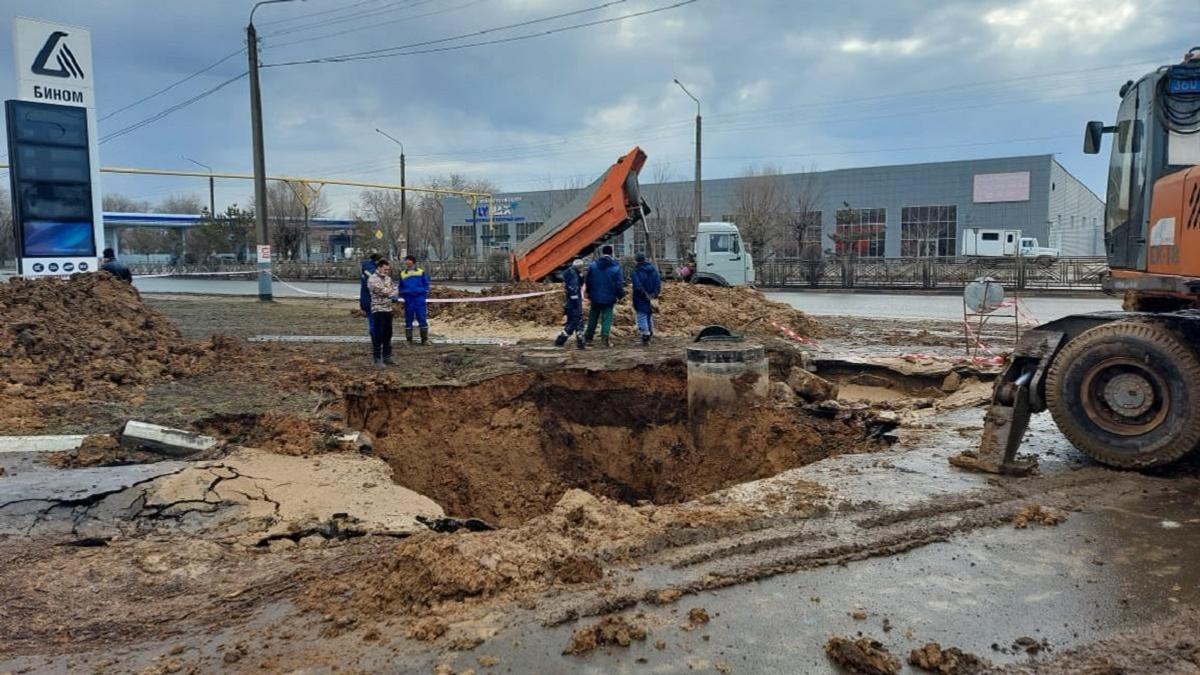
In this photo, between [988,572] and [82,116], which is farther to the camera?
[82,116]

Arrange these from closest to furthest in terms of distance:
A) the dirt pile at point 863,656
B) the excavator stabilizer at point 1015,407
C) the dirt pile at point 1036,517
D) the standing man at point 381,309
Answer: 1. the dirt pile at point 863,656
2. the dirt pile at point 1036,517
3. the excavator stabilizer at point 1015,407
4. the standing man at point 381,309

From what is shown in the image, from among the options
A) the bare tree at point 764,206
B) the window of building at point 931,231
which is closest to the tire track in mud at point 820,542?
the bare tree at point 764,206

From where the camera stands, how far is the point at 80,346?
9.51m

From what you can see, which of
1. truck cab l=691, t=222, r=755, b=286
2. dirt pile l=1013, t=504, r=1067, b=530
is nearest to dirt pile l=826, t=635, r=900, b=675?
dirt pile l=1013, t=504, r=1067, b=530

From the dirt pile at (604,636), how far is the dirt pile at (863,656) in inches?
33.4

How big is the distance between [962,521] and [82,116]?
50.5 feet

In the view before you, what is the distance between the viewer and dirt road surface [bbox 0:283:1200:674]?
11.7 ft

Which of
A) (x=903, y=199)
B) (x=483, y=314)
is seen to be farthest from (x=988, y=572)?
(x=903, y=199)

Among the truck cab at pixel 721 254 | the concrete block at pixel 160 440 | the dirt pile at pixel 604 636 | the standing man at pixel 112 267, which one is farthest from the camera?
the truck cab at pixel 721 254

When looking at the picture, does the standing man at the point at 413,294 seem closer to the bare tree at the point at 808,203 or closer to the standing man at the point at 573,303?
the standing man at the point at 573,303

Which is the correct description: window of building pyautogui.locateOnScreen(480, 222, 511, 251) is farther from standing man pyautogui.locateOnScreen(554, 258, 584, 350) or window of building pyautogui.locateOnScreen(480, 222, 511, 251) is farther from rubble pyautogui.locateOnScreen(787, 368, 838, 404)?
rubble pyautogui.locateOnScreen(787, 368, 838, 404)

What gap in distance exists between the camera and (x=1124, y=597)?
13.2 ft

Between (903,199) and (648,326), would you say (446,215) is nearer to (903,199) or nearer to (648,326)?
(903,199)

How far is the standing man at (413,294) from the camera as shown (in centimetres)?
1314
